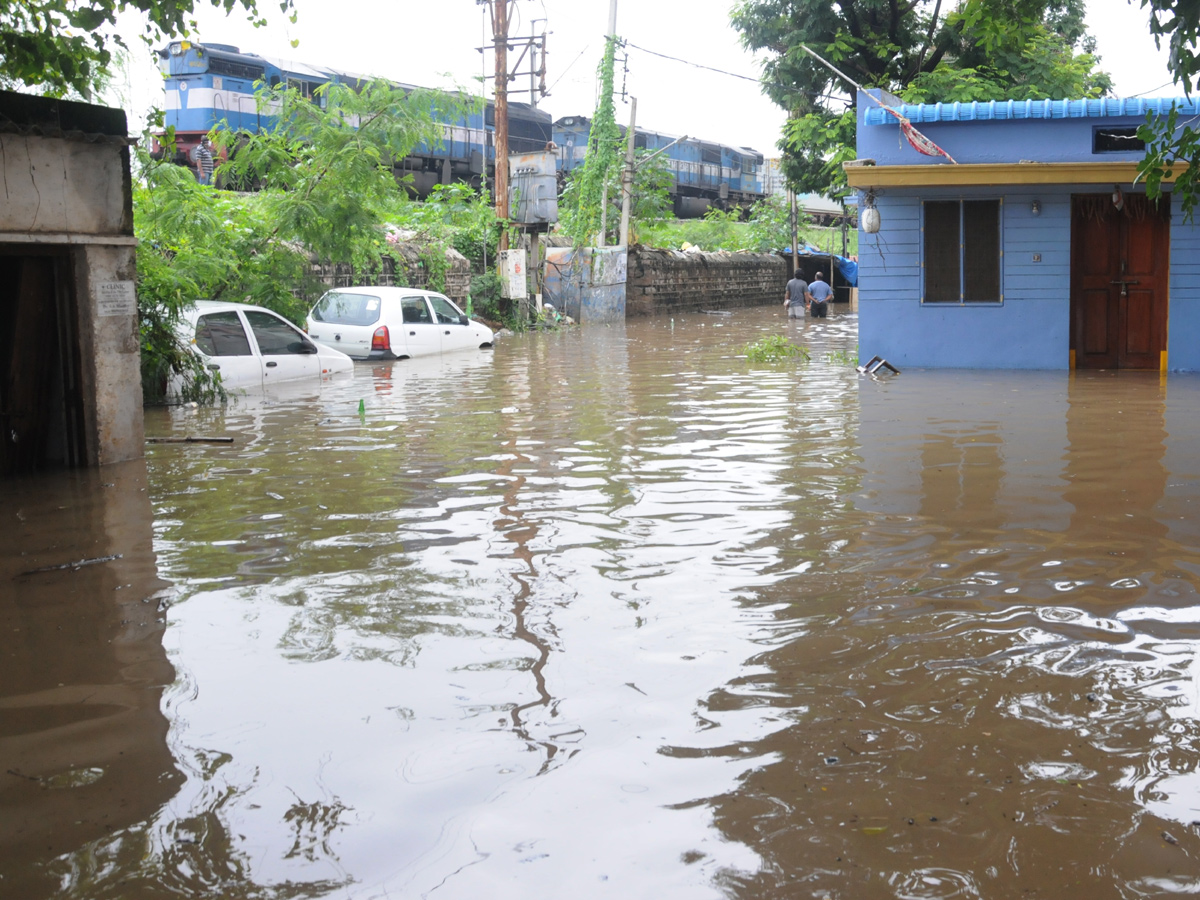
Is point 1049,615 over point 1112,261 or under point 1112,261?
under

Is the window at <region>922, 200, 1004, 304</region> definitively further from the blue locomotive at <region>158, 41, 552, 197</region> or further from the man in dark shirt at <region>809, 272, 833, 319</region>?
the man in dark shirt at <region>809, 272, 833, 319</region>

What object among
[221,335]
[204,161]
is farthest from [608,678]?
[204,161]

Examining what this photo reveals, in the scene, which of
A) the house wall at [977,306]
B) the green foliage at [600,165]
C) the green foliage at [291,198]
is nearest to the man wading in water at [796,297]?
the green foliage at [600,165]

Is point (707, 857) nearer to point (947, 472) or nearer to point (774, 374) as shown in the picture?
point (947, 472)

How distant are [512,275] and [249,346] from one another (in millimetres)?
12880

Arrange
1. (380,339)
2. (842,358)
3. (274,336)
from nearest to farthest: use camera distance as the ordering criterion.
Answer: (274,336) → (380,339) → (842,358)

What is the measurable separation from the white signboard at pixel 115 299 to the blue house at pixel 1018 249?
31.3 feet

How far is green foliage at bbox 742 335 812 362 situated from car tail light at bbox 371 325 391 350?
5774 mm

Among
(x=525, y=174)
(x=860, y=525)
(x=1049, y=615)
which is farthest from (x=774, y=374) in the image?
(x=525, y=174)

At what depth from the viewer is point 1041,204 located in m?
15.8

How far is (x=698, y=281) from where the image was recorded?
120 feet

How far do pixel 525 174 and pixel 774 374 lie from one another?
18.0 meters

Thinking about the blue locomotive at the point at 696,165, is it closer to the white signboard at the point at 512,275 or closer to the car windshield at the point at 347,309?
the white signboard at the point at 512,275

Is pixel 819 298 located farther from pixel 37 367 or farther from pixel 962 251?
pixel 37 367
